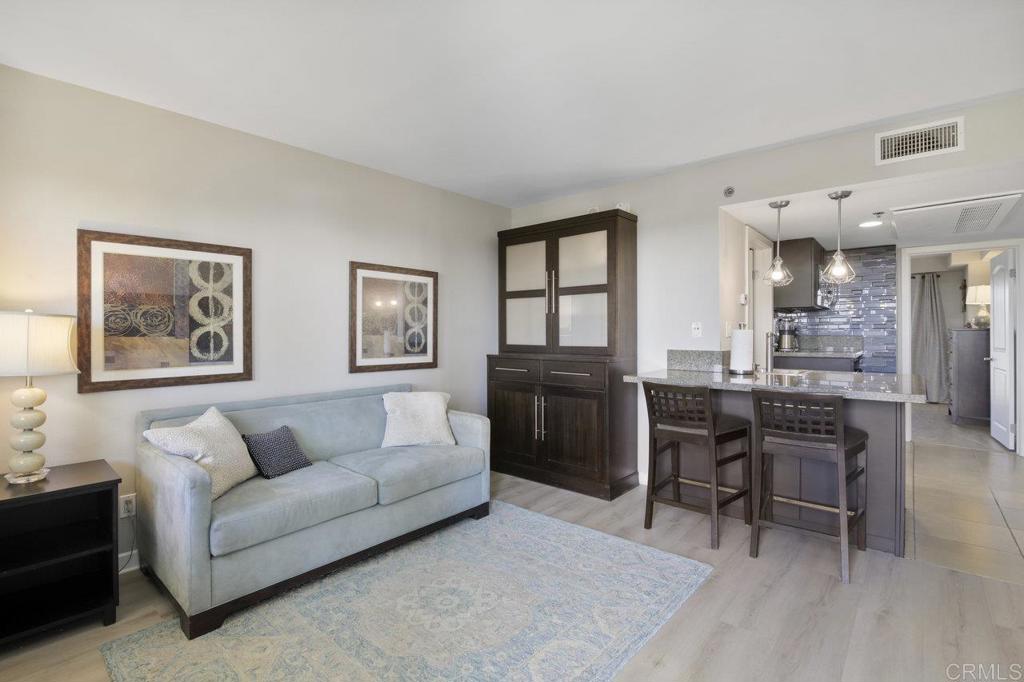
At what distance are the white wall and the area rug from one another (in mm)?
1660

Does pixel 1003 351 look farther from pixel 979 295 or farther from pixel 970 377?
pixel 979 295

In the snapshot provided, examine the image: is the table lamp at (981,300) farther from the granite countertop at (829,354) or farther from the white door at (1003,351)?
the granite countertop at (829,354)

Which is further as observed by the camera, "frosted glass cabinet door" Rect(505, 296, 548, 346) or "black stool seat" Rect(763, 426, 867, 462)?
"frosted glass cabinet door" Rect(505, 296, 548, 346)

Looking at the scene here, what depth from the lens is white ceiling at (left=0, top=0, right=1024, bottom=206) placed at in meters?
1.96

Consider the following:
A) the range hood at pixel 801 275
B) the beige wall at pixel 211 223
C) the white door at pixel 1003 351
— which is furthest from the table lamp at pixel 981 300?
the beige wall at pixel 211 223

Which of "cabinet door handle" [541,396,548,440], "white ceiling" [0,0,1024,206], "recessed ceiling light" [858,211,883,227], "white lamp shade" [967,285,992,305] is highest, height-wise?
"white ceiling" [0,0,1024,206]

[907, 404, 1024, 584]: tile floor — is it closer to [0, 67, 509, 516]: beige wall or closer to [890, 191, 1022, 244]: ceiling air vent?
[890, 191, 1022, 244]: ceiling air vent

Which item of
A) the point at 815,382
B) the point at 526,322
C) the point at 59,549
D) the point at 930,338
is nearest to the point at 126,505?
the point at 59,549

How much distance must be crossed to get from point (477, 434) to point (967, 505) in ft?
11.4

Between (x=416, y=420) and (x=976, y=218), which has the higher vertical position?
(x=976, y=218)

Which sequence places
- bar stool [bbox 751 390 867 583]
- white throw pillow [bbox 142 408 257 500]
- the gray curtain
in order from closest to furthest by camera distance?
white throw pillow [bbox 142 408 257 500] → bar stool [bbox 751 390 867 583] → the gray curtain

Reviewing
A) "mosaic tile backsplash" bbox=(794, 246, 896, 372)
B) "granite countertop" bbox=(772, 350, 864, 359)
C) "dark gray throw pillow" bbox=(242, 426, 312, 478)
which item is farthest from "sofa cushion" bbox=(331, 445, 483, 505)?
"mosaic tile backsplash" bbox=(794, 246, 896, 372)

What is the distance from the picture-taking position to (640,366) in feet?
13.4

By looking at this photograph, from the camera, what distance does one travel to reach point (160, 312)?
8.96 ft
